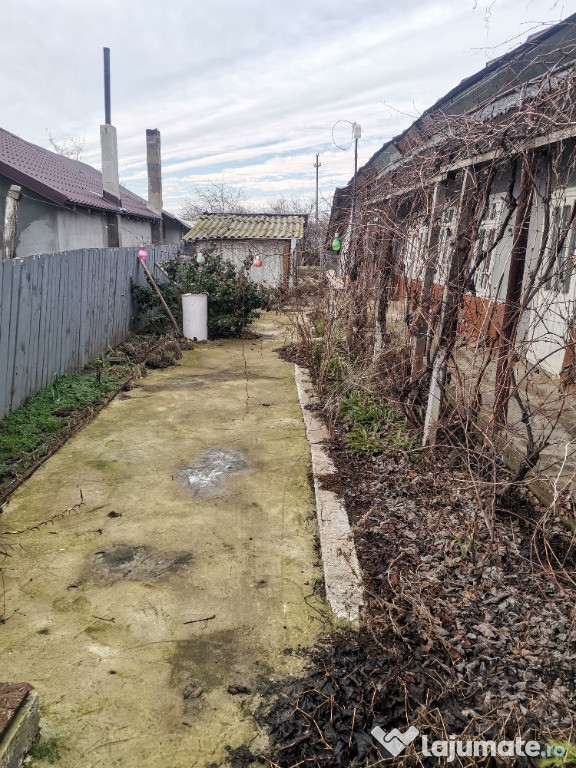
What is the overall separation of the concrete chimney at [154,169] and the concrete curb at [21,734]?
19.7 metres

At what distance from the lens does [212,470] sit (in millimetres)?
4613

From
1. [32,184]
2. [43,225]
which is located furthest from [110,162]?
[32,184]

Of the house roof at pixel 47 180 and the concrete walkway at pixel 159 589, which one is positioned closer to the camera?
the concrete walkway at pixel 159 589

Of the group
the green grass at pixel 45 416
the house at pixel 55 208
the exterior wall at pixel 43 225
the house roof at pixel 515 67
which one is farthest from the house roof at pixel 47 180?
the house roof at pixel 515 67

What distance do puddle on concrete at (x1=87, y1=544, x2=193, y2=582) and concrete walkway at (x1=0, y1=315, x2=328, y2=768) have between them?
0.01m

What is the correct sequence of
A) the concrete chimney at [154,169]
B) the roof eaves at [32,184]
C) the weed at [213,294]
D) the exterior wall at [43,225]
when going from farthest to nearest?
the concrete chimney at [154,169] → the weed at [213,294] → the exterior wall at [43,225] → the roof eaves at [32,184]

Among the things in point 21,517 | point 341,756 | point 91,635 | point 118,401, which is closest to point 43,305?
point 118,401

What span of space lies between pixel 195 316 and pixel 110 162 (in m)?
6.71

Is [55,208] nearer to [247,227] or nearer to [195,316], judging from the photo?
[195,316]

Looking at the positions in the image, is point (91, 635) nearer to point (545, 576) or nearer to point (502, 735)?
point (502, 735)

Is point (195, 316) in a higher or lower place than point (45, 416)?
higher

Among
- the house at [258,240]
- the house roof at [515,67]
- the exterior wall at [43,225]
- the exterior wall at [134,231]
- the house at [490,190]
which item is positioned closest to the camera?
the house at [490,190]

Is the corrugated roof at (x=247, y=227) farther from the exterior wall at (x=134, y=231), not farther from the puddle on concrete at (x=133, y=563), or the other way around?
the puddle on concrete at (x=133, y=563)

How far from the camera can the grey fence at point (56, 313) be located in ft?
17.8
